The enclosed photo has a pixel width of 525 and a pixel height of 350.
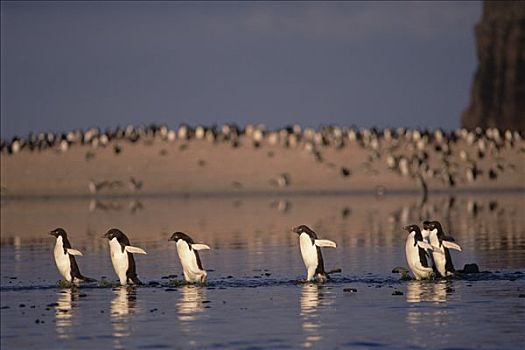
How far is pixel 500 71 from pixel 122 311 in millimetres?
77412

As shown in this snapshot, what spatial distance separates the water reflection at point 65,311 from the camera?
15.8 metres

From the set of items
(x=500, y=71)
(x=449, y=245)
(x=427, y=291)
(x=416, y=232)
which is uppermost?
(x=500, y=71)

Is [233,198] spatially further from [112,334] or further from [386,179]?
[112,334]

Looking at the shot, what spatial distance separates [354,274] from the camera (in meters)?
22.5

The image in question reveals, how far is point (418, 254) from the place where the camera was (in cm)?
2095

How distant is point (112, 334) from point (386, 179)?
170ft

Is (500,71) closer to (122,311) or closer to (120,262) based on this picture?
(120,262)

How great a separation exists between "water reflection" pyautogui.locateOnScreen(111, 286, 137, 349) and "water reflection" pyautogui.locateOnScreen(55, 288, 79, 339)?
0.48 m

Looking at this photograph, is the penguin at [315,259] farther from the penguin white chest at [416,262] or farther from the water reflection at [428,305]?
the water reflection at [428,305]

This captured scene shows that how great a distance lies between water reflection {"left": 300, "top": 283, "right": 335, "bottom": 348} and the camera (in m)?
15.1

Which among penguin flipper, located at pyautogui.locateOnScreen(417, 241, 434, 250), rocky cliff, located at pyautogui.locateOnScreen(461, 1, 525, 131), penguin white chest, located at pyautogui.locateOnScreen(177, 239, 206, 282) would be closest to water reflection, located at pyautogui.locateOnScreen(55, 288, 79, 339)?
penguin white chest, located at pyautogui.locateOnScreen(177, 239, 206, 282)

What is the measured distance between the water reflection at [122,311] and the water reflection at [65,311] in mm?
483

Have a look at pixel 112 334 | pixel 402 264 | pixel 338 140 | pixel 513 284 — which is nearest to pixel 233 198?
pixel 338 140

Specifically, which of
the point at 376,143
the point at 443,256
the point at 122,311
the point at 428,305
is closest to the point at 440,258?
the point at 443,256
